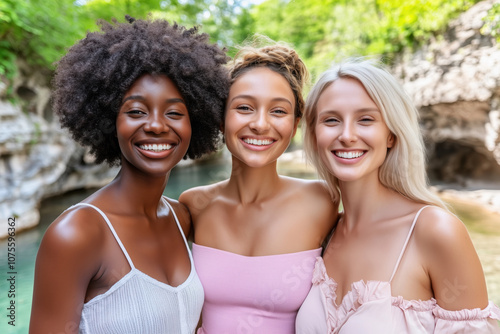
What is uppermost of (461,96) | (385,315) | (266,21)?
(266,21)

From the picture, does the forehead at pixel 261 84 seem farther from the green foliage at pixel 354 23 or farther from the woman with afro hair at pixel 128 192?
Answer: the green foliage at pixel 354 23

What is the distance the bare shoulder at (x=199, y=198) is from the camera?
8.27 ft

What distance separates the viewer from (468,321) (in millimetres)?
1581

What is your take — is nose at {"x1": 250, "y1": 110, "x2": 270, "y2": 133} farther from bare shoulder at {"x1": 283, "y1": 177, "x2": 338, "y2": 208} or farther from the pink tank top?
the pink tank top

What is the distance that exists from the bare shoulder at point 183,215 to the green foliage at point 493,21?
8.49 m

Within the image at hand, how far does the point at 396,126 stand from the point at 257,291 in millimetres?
1166

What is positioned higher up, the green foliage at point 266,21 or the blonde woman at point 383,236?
the green foliage at point 266,21

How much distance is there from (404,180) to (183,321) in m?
1.34

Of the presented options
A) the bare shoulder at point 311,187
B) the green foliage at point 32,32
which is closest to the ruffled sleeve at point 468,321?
the bare shoulder at point 311,187

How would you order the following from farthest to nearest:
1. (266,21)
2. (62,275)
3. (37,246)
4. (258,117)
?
(266,21) < (37,246) < (258,117) < (62,275)

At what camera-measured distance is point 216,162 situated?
22.7 metres

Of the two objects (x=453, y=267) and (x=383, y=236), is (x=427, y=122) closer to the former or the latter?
(x=383, y=236)

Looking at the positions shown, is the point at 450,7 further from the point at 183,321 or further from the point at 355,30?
the point at 183,321

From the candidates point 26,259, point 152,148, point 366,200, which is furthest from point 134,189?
point 26,259
